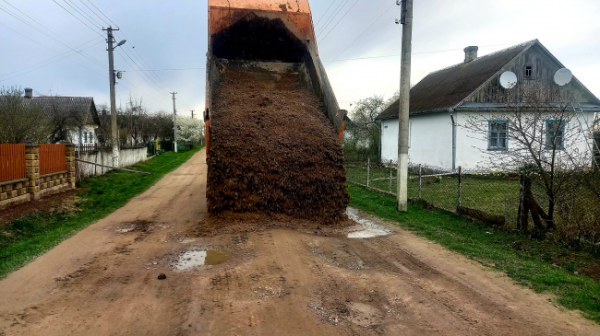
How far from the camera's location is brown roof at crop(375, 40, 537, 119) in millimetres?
17047

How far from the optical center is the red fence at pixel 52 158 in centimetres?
1089

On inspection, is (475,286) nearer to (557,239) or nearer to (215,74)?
(557,239)

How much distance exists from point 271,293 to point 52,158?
10.2m

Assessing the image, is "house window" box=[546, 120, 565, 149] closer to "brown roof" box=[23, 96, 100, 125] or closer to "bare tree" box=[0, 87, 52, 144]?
"bare tree" box=[0, 87, 52, 144]

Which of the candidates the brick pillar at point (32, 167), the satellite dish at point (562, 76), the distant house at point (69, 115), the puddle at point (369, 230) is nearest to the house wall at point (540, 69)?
the satellite dish at point (562, 76)

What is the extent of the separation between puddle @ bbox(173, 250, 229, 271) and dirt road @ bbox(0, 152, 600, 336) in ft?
0.26

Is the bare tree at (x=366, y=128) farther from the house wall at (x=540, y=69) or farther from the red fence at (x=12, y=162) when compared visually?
the red fence at (x=12, y=162)

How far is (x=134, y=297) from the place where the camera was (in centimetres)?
398

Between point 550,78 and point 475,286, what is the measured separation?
16.8 m

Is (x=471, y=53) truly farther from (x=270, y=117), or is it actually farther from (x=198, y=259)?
(x=198, y=259)

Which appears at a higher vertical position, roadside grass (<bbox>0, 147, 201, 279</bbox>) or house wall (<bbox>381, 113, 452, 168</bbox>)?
house wall (<bbox>381, 113, 452, 168</bbox>)

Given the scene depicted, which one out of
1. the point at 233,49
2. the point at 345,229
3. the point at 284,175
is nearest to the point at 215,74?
the point at 233,49

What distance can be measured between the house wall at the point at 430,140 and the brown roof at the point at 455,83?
0.50 metres

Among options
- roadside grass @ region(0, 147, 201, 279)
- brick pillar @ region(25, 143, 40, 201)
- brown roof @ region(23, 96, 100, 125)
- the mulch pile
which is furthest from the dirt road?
brown roof @ region(23, 96, 100, 125)
